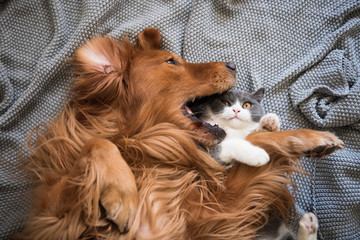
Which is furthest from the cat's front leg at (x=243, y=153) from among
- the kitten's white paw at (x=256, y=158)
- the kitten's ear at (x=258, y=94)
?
the kitten's ear at (x=258, y=94)

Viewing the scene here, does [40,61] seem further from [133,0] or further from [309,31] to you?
[309,31]

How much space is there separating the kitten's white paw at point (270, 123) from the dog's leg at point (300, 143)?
14 centimetres

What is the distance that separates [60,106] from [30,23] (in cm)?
64

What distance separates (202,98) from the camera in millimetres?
1664

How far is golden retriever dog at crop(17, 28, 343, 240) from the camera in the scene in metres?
1.13

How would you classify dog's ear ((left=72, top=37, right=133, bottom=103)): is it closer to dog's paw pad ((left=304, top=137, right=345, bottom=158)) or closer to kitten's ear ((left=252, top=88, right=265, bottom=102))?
kitten's ear ((left=252, top=88, right=265, bottom=102))

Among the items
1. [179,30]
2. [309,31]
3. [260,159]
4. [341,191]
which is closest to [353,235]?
[341,191]

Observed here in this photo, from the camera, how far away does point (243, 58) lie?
1.90m

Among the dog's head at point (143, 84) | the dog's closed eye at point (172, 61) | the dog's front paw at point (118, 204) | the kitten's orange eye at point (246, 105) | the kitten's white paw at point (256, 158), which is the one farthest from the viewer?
the kitten's orange eye at point (246, 105)

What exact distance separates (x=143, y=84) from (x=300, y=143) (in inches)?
31.6

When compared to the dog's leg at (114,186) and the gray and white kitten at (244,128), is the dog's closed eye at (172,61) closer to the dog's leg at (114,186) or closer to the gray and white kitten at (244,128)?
the gray and white kitten at (244,128)

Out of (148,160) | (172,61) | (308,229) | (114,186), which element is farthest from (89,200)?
(308,229)

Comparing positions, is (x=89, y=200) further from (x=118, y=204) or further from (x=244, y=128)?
(x=244, y=128)

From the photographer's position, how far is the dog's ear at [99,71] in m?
1.43
